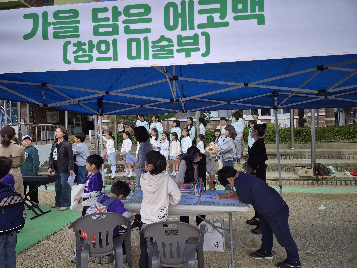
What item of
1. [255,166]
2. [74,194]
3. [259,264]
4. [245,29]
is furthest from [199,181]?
[245,29]

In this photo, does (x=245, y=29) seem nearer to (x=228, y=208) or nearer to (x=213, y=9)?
(x=213, y=9)

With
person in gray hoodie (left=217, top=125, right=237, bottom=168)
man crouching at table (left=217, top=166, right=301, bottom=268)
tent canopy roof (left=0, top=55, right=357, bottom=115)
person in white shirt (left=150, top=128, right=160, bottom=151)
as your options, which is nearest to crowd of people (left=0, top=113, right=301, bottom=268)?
man crouching at table (left=217, top=166, right=301, bottom=268)

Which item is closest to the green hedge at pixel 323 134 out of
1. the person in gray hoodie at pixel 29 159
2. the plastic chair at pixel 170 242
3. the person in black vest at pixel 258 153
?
the person in black vest at pixel 258 153

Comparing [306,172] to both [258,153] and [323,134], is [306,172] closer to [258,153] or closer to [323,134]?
[258,153]

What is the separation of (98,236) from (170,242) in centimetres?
87

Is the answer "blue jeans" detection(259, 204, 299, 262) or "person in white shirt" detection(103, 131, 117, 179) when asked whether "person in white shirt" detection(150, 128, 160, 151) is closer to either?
"person in white shirt" detection(103, 131, 117, 179)

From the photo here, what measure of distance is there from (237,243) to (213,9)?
3.66 meters

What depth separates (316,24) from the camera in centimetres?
205

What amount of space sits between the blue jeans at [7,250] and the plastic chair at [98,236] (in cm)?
68

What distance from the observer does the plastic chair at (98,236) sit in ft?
9.11

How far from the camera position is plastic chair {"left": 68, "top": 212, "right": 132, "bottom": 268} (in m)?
2.78

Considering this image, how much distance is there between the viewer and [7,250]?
9.16 feet

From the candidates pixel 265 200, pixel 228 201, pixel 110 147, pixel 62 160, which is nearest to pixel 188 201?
pixel 228 201

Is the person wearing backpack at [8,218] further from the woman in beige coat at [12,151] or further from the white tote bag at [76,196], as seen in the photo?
the woman in beige coat at [12,151]
